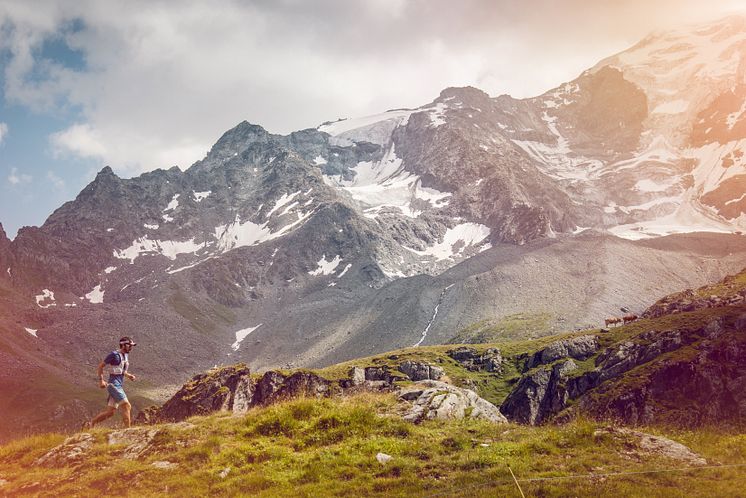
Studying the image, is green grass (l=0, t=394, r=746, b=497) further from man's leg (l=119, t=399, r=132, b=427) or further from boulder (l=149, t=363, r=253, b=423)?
boulder (l=149, t=363, r=253, b=423)

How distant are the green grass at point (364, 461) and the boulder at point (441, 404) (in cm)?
105

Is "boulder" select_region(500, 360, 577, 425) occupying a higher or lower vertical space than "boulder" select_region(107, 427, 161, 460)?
lower

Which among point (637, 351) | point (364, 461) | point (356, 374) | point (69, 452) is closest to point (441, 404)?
point (364, 461)

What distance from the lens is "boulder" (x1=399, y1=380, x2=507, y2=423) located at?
21938mm

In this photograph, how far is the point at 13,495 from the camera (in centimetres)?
1577

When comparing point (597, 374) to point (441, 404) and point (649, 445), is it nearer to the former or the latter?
point (441, 404)

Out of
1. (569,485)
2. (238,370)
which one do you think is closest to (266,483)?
(569,485)

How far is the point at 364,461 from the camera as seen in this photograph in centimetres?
1683

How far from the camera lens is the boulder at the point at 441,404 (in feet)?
72.0

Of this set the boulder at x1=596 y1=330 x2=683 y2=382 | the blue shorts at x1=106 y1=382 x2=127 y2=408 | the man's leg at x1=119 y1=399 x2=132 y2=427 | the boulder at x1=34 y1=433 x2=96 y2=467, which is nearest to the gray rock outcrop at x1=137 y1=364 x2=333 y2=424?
the boulder at x1=596 y1=330 x2=683 y2=382

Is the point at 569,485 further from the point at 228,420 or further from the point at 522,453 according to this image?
the point at 228,420

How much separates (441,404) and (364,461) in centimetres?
691

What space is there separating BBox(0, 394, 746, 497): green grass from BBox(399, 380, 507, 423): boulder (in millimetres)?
1051

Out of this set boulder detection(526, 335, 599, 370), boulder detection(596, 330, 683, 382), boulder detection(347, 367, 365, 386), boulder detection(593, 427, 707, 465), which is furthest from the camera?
boulder detection(526, 335, 599, 370)
